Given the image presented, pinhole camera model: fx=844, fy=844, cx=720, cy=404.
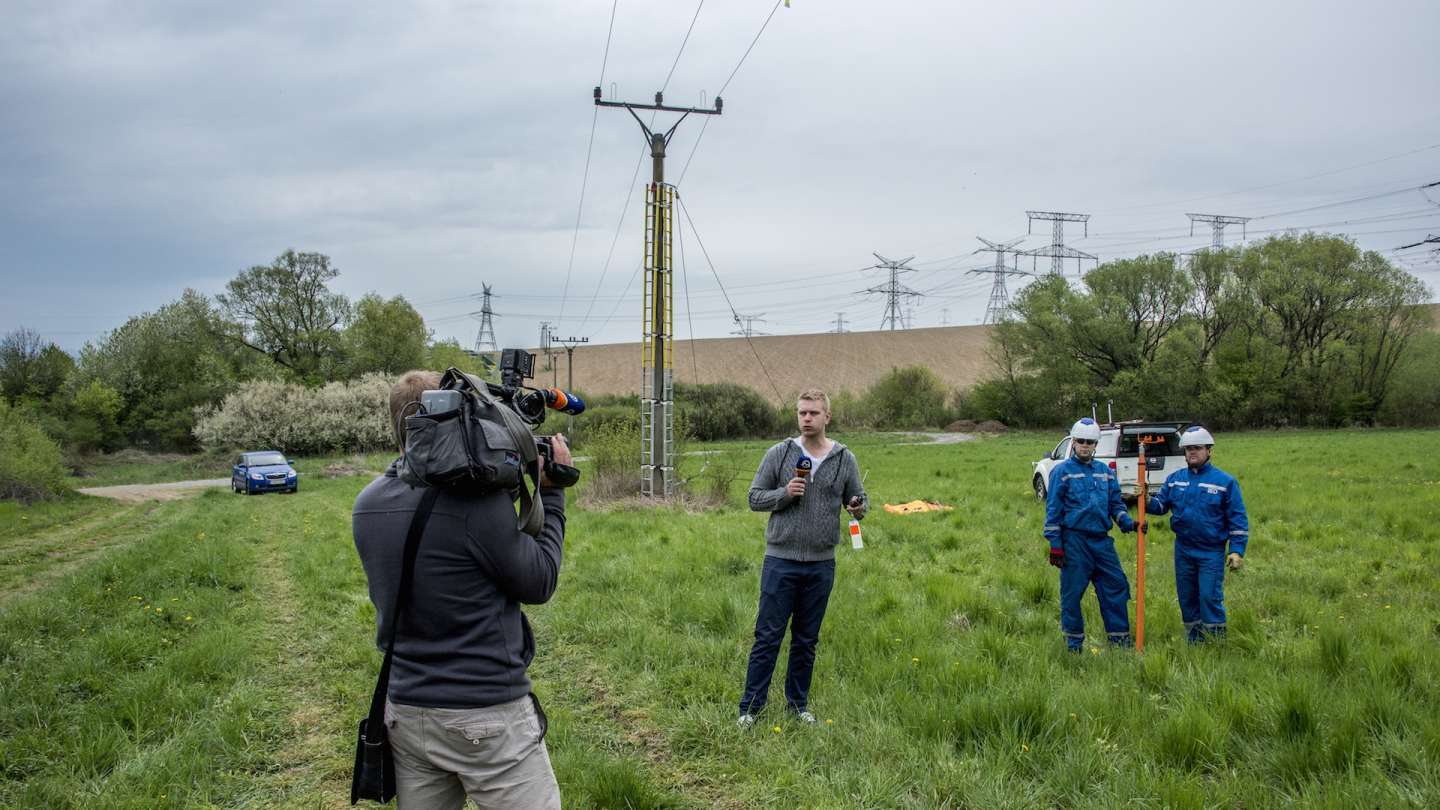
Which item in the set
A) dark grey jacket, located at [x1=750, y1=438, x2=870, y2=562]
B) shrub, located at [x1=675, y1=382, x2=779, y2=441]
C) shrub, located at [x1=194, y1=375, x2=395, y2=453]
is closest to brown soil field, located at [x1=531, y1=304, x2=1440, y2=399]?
shrub, located at [x1=675, y1=382, x2=779, y2=441]

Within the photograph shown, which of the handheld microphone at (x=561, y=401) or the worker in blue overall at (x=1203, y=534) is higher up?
the handheld microphone at (x=561, y=401)

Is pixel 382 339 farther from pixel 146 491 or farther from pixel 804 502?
pixel 804 502

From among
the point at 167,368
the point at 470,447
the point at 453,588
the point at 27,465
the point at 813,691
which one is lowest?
the point at 813,691

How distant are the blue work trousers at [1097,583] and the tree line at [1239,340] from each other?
150 ft

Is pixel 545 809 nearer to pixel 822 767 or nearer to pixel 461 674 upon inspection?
pixel 461 674

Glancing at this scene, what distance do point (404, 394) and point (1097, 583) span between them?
231 inches

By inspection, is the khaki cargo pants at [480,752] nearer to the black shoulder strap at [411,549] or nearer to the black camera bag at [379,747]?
the black camera bag at [379,747]

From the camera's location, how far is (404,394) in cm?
241

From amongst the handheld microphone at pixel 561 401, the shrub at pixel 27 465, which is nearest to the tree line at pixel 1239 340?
the shrub at pixel 27 465

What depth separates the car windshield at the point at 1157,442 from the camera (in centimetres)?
1443

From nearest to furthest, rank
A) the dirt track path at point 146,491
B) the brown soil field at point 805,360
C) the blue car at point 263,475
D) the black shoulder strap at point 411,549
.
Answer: the black shoulder strap at point 411,549 → the blue car at point 263,475 → the dirt track path at point 146,491 → the brown soil field at point 805,360

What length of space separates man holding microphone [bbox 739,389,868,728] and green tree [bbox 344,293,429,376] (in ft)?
180

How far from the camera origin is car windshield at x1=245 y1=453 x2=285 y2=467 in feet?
86.7

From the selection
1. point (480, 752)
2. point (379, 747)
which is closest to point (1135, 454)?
point (480, 752)
